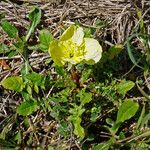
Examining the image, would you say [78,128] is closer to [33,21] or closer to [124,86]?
[124,86]

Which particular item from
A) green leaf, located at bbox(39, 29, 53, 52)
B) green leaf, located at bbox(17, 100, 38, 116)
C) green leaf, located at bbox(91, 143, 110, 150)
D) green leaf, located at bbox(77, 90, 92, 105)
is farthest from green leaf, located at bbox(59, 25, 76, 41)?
green leaf, located at bbox(91, 143, 110, 150)

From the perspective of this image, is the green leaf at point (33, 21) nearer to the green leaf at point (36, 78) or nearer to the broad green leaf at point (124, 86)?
the green leaf at point (36, 78)

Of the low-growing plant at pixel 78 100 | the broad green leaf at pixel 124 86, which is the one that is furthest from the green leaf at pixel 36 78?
the broad green leaf at pixel 124 86

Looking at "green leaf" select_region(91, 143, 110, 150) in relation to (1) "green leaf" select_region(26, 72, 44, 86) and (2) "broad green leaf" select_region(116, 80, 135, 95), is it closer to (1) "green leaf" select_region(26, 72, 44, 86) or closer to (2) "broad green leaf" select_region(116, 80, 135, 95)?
(2) "broad green leaf" select_region(116, 80, 135, 95)

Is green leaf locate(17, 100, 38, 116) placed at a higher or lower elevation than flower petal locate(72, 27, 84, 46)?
lower

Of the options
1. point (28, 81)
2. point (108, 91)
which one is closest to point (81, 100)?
point (108, 91)

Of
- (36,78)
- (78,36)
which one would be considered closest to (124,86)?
(78,36)
